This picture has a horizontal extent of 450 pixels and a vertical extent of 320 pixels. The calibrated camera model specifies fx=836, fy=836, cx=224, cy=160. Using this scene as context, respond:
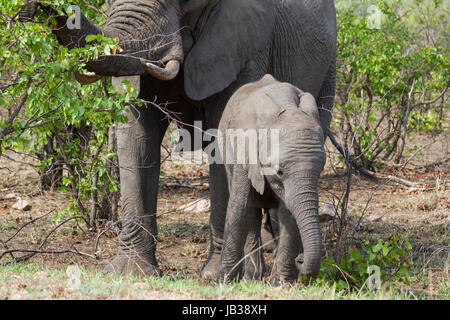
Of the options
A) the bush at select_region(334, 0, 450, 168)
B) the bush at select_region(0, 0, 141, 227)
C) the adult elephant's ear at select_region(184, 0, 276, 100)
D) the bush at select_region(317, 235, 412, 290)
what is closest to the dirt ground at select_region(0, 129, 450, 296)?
the bush at select_region(317, 235, 412, 290)

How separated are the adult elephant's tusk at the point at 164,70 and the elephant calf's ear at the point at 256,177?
3.00 feet

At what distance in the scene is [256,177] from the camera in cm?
600

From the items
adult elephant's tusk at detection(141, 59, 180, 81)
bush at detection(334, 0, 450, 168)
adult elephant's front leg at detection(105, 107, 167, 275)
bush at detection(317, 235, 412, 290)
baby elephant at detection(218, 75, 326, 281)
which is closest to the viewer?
baby elephant at detection(218, 75, 326, 281)

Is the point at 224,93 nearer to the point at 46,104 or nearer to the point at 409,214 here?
the point at 46,104

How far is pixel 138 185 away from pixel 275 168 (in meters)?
1.64

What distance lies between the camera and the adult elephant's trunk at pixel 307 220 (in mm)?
5453

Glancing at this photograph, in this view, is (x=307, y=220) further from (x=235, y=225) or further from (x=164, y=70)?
(x=164, y=70)

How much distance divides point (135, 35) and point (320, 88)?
2884 millimetres

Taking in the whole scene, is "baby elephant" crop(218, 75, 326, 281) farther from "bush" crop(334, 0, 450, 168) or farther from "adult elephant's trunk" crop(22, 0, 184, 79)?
"bush" crop(334, 0, 450, 168)

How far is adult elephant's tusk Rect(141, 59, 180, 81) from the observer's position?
19.9ft

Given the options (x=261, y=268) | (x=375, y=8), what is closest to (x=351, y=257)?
(x=261, y=268)

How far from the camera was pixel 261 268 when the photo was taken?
6.39 meters

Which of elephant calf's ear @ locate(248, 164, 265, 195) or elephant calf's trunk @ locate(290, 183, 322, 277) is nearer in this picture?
elephant calf's trunk @ locate(290, 183, 322, 277)

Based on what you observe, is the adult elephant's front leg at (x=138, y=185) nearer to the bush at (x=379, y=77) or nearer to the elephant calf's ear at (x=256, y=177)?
the elephant calf's ear at (x=256, y=177)
